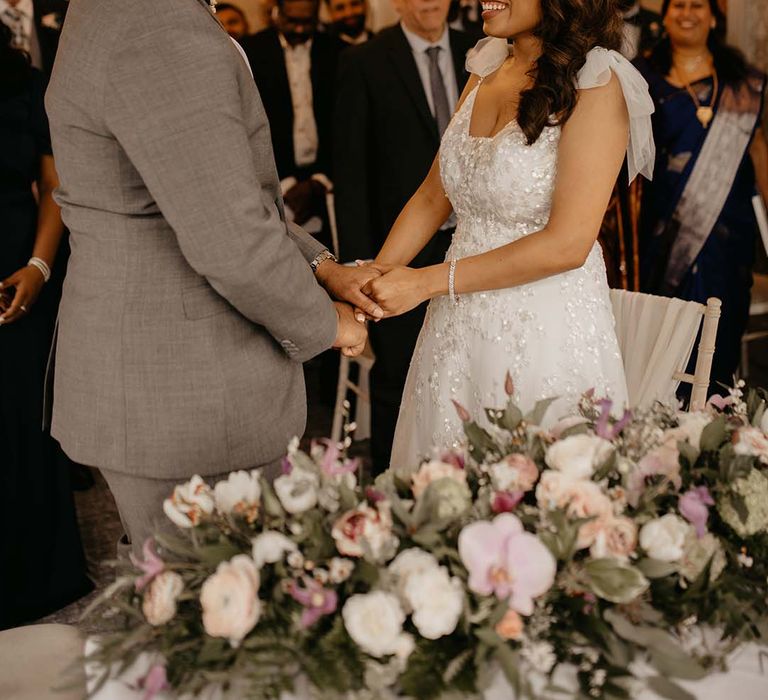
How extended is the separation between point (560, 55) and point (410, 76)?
1.41 m

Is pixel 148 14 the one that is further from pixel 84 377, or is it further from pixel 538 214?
pixel 538 214

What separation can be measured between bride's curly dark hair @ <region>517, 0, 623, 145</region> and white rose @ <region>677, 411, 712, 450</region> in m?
0.71

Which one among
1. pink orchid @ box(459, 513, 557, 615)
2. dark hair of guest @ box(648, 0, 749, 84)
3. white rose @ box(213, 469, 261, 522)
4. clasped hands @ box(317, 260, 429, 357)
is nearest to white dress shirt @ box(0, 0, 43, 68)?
clasped hands @ box(317, 260, 429, 357)

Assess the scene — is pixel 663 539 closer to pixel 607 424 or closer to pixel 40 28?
pixel 607 424

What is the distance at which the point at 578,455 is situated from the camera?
1086 mm

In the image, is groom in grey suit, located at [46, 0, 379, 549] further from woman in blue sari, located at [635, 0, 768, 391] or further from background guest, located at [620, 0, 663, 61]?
background guest, located at [620, 0, 663, 61]

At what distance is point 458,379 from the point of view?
78.9 inches

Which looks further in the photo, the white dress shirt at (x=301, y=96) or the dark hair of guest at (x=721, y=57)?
the white dress shirt at (x=301, y=96)

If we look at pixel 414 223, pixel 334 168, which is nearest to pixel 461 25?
pixel 334 168

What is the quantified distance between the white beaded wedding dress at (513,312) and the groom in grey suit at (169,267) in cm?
42

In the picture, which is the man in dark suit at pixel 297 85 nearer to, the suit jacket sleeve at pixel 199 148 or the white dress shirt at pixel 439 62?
the white dress shirt at pixel 439 62

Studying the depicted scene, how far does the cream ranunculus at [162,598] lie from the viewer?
38.4 inches

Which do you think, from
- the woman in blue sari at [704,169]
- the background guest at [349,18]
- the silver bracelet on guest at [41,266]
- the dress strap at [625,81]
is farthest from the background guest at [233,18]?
the dress strap at [625,81]

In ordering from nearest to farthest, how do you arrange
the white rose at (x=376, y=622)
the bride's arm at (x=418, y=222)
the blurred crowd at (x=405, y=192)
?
the white rose at (x=376, y=622)
the bride's arm at (x=418, y=222)
the blurred crowd at (x=405, y=192)
